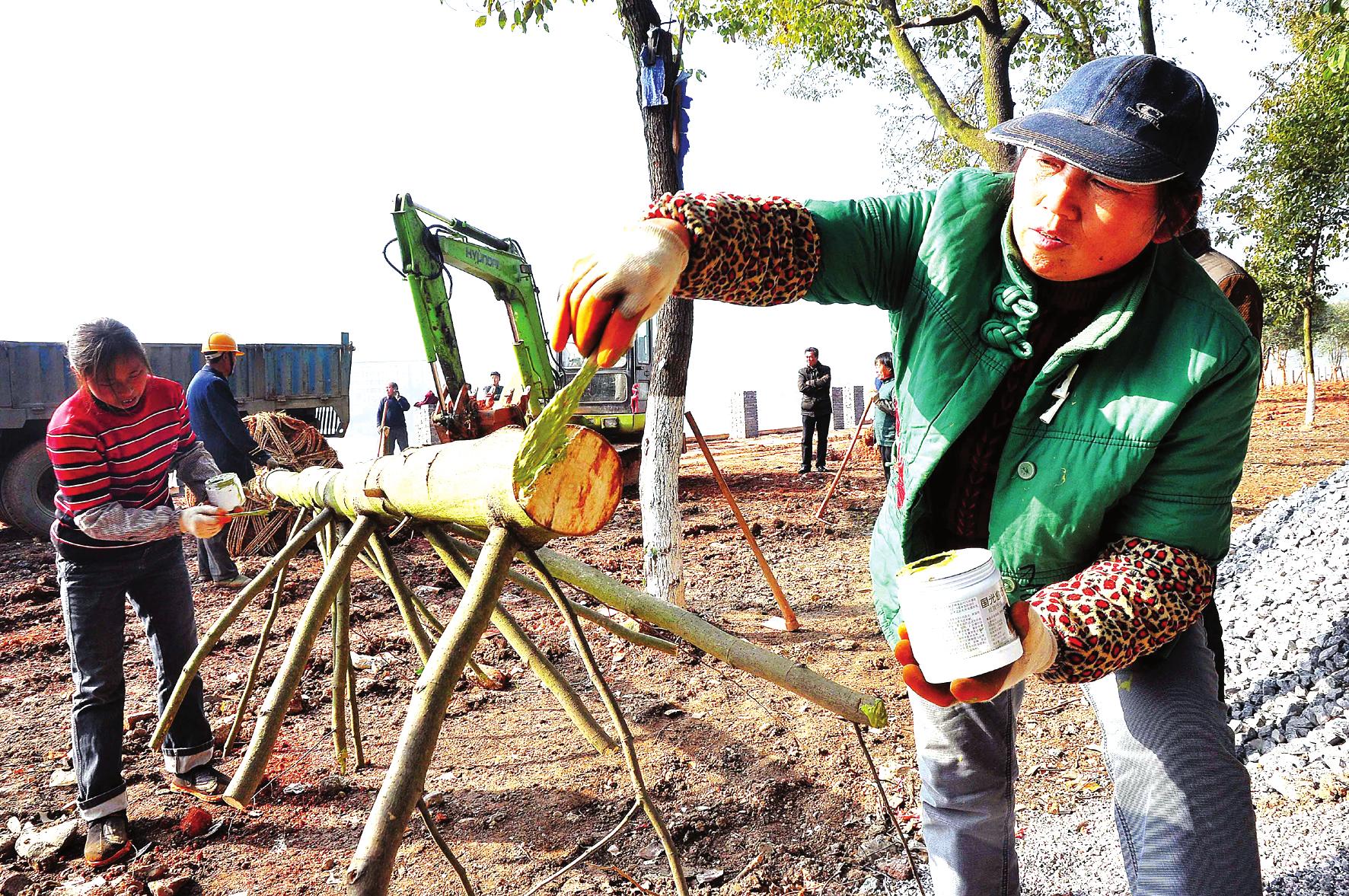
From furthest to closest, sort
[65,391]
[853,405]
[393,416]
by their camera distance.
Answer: [853,405] < [393,416] < [65,391]

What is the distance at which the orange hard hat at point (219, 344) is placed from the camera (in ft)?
18.6

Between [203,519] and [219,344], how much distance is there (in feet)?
11.1

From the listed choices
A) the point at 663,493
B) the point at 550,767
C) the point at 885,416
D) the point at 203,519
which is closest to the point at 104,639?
the point at 203,519

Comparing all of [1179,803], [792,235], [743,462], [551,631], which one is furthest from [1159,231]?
[743,462]

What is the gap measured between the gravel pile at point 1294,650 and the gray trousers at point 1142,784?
1.68 metres

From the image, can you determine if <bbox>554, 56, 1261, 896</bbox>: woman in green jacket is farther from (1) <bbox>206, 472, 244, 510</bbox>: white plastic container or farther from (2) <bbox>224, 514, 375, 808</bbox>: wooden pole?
(1) <bbox>206, 472, 244, 510</bbox>: white plastic container

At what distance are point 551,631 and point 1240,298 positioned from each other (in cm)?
402

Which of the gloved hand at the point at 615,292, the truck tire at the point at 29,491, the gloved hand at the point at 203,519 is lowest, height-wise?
the truck tire at the point at 29,491

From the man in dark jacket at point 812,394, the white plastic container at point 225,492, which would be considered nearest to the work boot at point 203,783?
the white plastic container at point 225,492

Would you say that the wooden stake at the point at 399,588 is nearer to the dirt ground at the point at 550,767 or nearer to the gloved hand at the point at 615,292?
the dirt ground at the point at 550,767

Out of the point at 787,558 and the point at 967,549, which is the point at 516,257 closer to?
the point at 787,558

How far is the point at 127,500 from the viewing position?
306cm

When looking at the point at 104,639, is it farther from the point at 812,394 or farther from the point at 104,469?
the point at 812,394

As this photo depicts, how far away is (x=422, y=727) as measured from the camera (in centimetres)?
120
